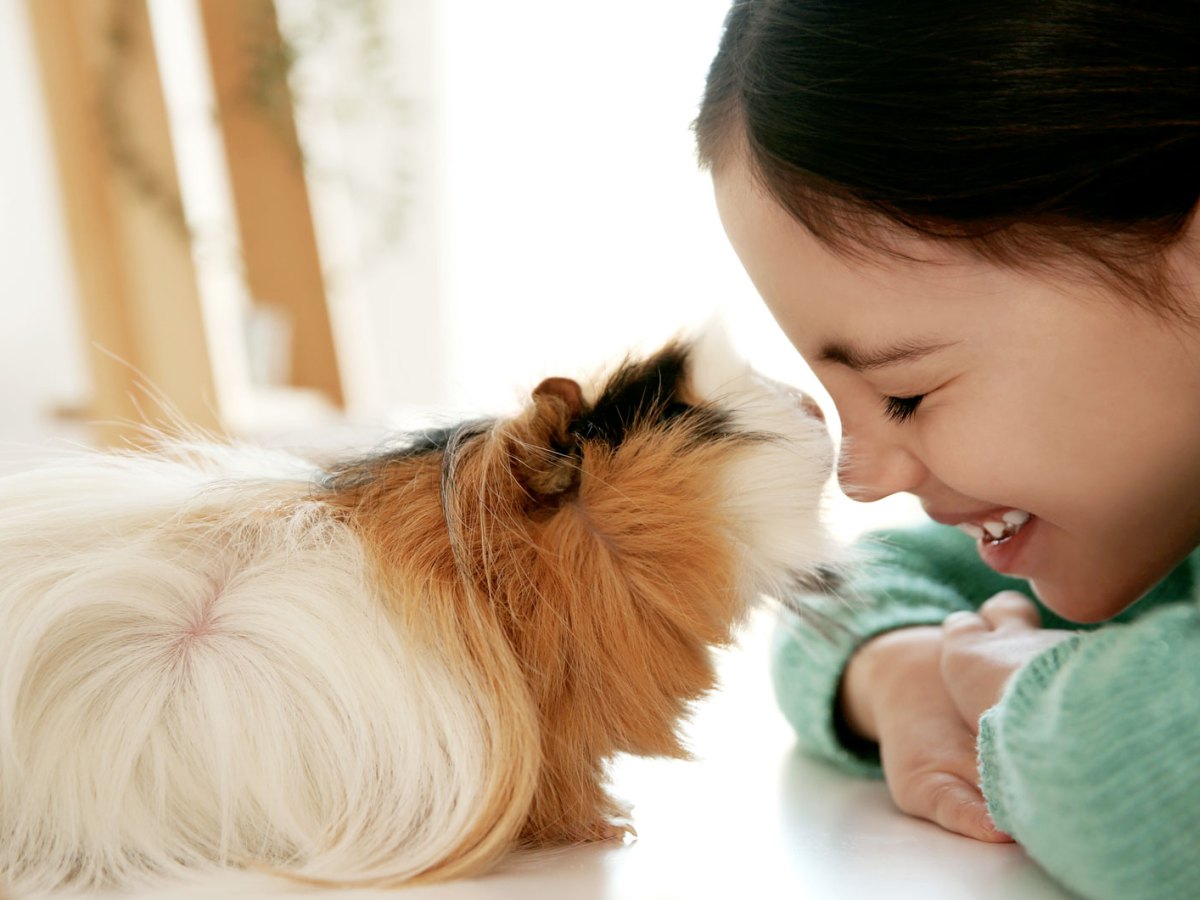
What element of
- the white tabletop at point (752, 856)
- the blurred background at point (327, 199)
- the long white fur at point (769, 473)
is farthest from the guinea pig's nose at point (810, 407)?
the blurred background at point (327, 199)

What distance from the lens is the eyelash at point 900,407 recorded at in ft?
2.35

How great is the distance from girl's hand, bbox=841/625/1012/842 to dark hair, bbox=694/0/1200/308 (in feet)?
0.87

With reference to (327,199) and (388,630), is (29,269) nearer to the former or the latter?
(327,199)

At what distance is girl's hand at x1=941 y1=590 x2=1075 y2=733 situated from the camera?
2.27 ft

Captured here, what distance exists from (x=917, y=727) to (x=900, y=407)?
0.63 ft

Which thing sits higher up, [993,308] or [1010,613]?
[993,308]

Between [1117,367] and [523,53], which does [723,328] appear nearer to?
[1117,367]

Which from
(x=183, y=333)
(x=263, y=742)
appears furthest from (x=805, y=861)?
(x=183, y=333)

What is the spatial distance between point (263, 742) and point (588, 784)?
0.16 meters

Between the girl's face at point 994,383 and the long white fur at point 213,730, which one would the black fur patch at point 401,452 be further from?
the girl's face at point 994,383

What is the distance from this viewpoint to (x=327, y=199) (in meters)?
2.82

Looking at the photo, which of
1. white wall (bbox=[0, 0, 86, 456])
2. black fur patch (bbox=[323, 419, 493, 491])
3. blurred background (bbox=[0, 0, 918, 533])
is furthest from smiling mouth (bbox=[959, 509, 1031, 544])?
white wall (bbox=[0, 0, 86, 456])

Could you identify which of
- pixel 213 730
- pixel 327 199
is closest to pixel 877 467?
pixel 213 730

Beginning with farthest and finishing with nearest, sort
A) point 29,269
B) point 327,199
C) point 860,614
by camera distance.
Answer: point 327,199, point 29,269, point 860,614
